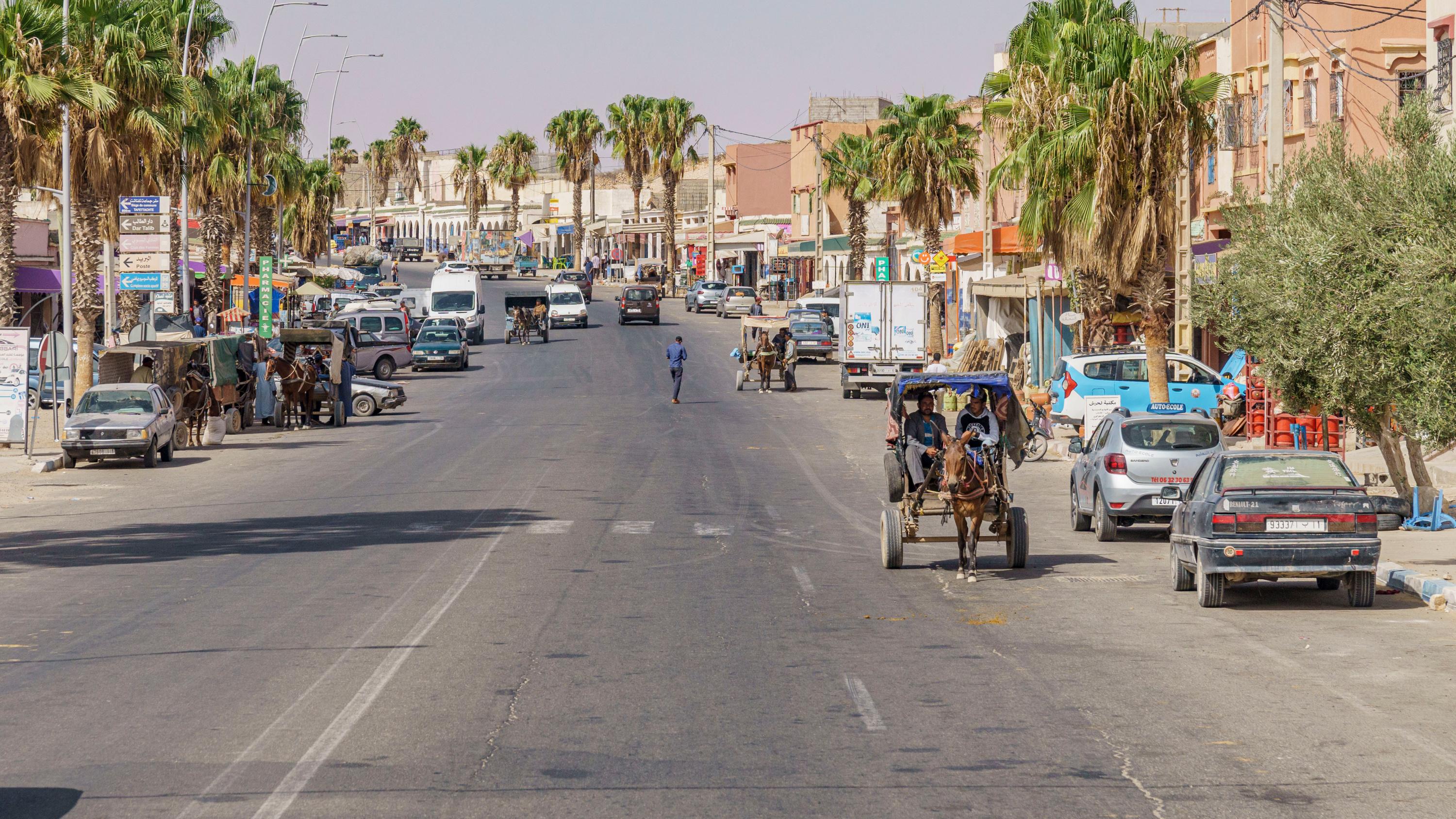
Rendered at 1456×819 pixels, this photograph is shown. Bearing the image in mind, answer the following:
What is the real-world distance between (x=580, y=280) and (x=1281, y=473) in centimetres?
8597

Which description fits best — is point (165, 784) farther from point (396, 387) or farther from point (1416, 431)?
point (396, 387)

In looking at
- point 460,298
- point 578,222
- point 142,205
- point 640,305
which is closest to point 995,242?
point 460,298

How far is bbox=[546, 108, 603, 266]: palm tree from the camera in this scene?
396 ft

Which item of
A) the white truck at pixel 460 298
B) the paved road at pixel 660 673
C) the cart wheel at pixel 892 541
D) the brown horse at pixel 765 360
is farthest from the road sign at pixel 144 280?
the white truck at pixel 460 298

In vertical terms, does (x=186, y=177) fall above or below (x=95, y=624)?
above

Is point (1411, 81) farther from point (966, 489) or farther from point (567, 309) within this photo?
point (567, 309)

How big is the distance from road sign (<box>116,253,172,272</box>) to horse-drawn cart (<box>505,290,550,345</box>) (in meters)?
34.2

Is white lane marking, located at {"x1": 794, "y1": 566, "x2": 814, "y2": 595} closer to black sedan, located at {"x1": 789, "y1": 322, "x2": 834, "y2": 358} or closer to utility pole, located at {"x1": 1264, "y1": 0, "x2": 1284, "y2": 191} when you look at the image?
utility pole, located at {"x1": 1264, "y1": 0, "x2": 1284, "y2": 191}

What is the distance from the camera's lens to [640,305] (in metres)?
79.1

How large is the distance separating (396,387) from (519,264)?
3593 inches

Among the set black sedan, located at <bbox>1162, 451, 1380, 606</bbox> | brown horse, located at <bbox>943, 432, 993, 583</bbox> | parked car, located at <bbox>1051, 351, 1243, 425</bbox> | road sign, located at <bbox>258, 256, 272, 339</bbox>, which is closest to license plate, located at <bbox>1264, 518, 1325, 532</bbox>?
black sedan, located at <bbox>1162, 451, 1380, 606</bbox>

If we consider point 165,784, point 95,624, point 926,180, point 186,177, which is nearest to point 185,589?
point 95,624

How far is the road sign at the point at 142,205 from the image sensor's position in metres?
35.5

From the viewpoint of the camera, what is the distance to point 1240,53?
37.3 metres
